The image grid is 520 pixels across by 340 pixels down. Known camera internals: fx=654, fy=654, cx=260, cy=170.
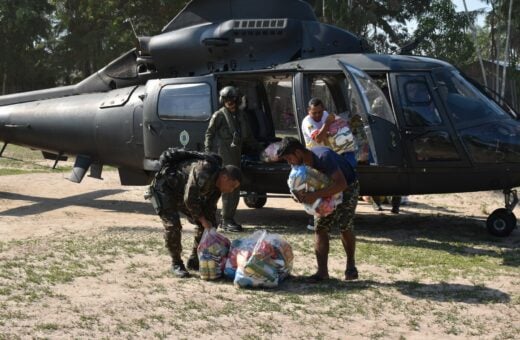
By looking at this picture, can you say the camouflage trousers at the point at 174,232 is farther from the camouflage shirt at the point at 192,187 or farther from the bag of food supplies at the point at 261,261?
the bag of food supplies at the point at 261,261

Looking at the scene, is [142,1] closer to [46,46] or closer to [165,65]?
[46,46]

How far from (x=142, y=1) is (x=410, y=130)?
25.9 metres

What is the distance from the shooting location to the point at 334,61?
8.79 meters

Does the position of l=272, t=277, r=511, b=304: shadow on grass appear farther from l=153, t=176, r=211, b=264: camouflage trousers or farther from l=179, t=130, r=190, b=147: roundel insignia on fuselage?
l=179, t=130, r=190, b=147: roundel insignia on fuselage

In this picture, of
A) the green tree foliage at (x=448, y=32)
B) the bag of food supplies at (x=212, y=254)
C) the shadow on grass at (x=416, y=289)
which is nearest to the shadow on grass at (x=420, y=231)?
the shadow on grass at (x=416, y=289)

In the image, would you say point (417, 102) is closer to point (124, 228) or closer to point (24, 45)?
point (124, 228)

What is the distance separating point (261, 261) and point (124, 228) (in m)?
3.79

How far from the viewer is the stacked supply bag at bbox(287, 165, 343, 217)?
5668 mm

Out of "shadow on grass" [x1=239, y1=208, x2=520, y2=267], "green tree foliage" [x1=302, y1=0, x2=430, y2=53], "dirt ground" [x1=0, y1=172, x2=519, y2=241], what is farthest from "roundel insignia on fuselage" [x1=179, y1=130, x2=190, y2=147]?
"green tree foliage" [x1=302, y1=0, x2=430, y2=53]

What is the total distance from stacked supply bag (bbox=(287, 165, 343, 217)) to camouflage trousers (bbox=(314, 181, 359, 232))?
104mm

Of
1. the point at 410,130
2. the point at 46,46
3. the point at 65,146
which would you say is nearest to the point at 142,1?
the point at 46,46

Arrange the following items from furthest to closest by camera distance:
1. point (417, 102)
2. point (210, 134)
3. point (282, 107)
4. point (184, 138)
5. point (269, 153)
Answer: point (282, 107)
point (184, 138)
point (269, 153)
point (210, 134)
point (417, 102)

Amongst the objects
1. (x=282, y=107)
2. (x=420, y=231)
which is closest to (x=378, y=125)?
(x=420, y=231)

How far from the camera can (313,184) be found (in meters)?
5.68
